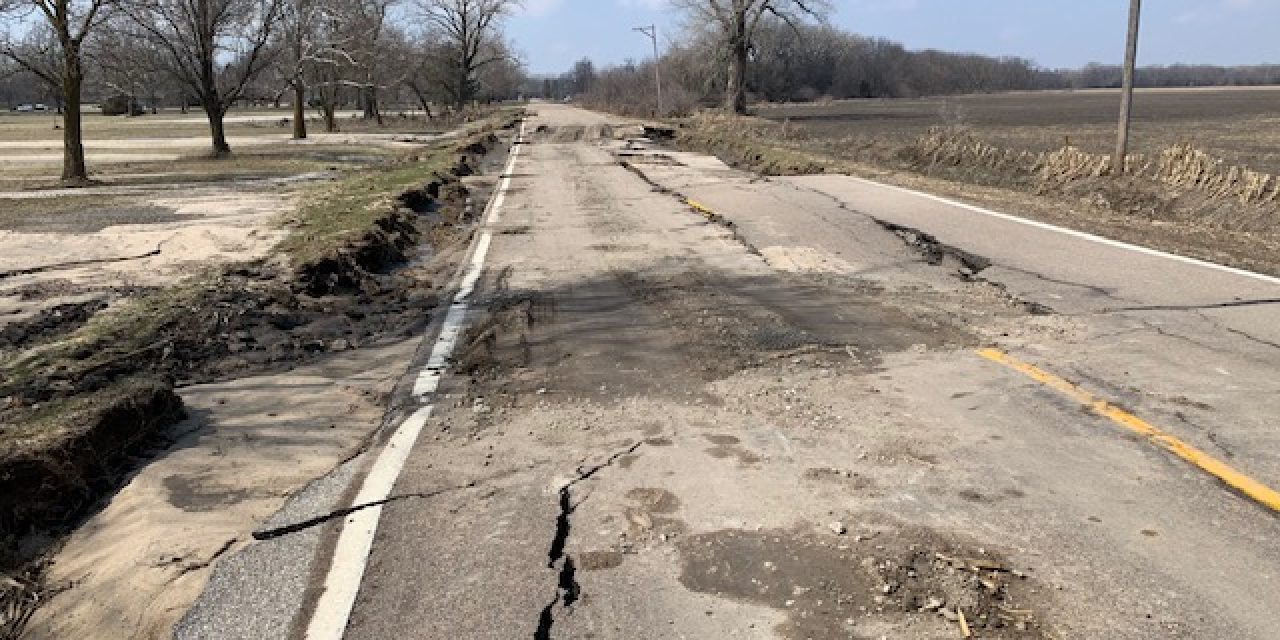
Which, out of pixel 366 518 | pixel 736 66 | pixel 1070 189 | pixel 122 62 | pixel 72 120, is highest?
pixel 736 66

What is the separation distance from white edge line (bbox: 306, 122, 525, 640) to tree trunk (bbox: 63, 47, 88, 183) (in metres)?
19.8

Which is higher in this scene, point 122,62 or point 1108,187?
point 122,62

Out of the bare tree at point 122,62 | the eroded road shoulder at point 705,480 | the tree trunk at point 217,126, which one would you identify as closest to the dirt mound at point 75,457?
the eroded road shoulder at point 705,480

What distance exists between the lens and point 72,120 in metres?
23.5

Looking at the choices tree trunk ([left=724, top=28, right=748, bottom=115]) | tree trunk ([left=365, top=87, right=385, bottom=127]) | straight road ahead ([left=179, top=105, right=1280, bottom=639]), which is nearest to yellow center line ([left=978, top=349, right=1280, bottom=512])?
straight road ahead ([left=179, top=105, right=1280, bottom=639])

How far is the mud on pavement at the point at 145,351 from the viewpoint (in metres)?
4.66

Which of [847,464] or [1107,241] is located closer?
[847,464]

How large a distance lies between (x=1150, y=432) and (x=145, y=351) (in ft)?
22.2

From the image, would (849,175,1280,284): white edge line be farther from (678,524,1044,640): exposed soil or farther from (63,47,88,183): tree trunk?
(63,47,88,183): tree trunk

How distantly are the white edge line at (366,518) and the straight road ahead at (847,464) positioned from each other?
5cm

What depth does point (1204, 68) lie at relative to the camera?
603 feet

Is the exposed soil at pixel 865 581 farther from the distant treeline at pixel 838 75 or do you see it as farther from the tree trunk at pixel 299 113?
the distant treeline at pixel 838 75

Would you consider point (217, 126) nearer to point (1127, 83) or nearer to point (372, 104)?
point (1127, 83)

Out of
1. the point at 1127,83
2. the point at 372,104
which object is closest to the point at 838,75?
the point at 372,104
